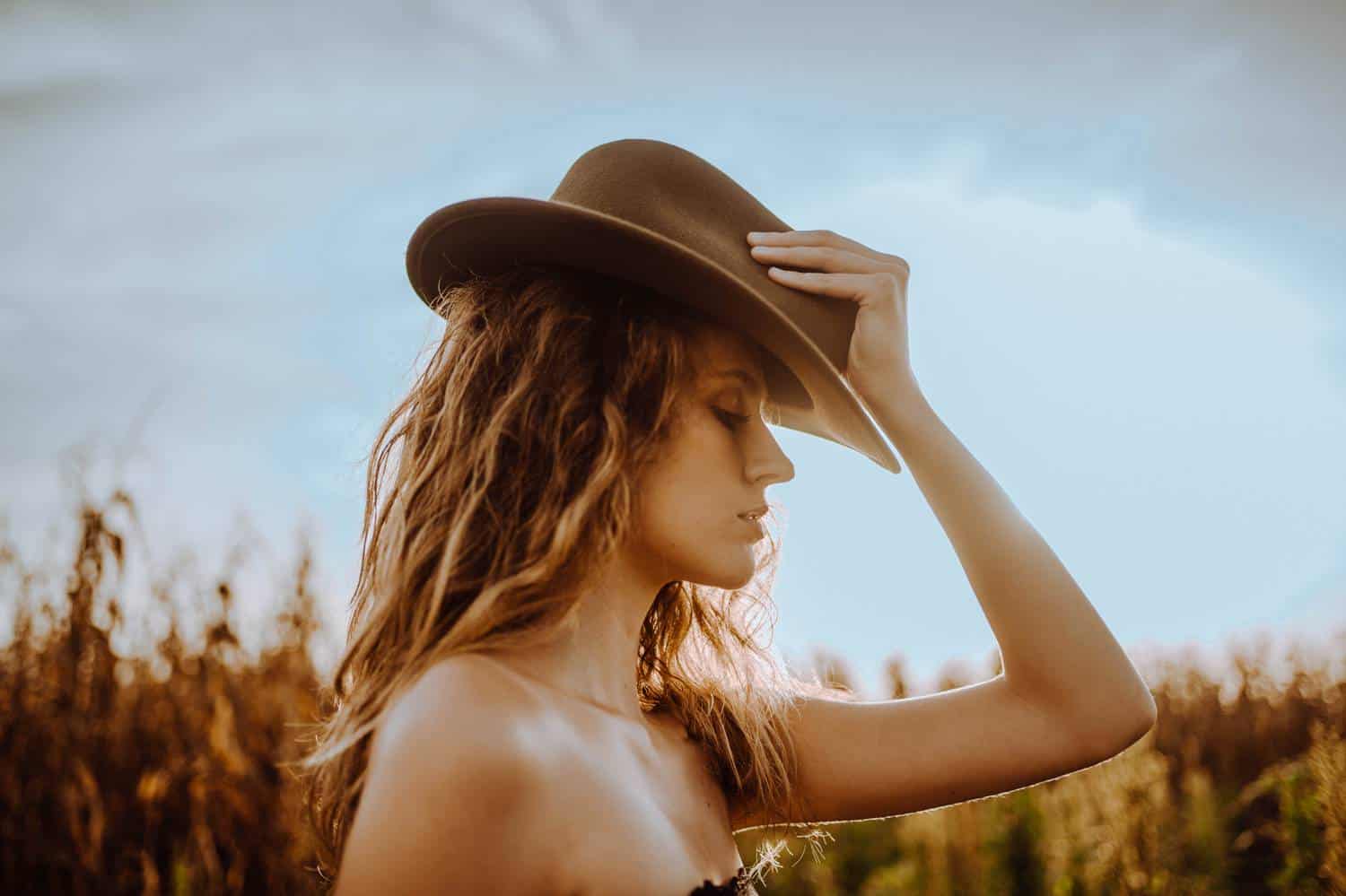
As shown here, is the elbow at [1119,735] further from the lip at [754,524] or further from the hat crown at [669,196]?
the hat crown at [669,196]

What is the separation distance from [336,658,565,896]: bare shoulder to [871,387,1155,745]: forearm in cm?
104

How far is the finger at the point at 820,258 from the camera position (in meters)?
1.85

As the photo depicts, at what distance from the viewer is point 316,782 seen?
177 centimetres

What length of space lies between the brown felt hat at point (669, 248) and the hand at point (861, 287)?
0.08ft

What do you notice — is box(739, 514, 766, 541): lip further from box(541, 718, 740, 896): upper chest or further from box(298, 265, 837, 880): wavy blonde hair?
box(541, 718, 740, 896): upper chest

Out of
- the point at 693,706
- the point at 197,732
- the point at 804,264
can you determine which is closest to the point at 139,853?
the point at 197,732

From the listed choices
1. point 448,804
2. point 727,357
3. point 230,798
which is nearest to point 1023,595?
point 727,357

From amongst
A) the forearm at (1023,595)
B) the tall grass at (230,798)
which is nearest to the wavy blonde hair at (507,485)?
the forearm at (1023,595)

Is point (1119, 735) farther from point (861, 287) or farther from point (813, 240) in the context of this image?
point (813, 240)

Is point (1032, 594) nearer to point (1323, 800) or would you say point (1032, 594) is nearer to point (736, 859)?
point (736, 859)

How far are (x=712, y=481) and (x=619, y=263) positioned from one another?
417 millimetres

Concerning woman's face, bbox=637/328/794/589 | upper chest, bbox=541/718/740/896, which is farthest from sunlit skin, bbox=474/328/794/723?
upper chest, bbox=541/718/740/896

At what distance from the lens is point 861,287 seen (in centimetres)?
190

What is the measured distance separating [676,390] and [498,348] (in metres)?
0.32
